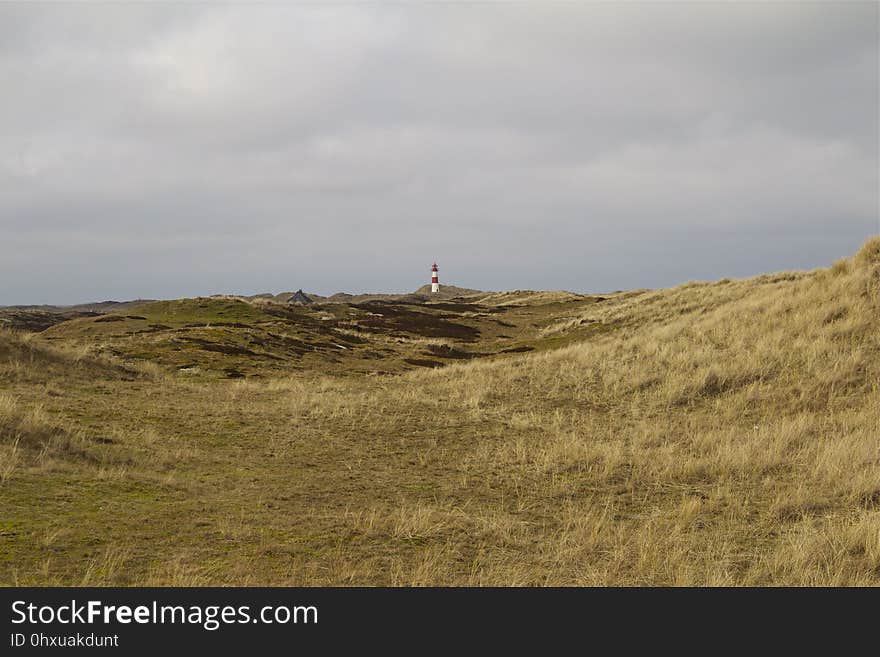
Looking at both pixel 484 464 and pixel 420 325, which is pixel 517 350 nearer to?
pixel 420 325

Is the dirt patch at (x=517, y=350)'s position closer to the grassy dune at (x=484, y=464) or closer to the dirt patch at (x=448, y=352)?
the dirt patch at (x=448, y=352)

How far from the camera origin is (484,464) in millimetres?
13102

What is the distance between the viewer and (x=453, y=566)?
24.3 ft

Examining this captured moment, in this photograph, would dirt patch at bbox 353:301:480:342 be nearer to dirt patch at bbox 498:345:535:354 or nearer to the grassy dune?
dirt patch at bbox 498:345:535:354

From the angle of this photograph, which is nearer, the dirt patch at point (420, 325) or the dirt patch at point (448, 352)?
the dirt patch at point (448, 352)

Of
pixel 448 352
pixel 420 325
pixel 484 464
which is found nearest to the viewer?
pixel 484 464

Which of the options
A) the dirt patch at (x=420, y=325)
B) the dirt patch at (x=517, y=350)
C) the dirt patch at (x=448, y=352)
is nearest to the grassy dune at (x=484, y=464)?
the dirt patch at (x=517, y=350)

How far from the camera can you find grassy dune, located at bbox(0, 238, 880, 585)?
7.40 meters

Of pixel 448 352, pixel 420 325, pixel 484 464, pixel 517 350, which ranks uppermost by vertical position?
pixel 420 325

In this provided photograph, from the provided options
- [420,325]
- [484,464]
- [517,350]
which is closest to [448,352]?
[517,350]

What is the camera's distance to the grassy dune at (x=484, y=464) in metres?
7.40

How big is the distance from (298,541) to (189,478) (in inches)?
162

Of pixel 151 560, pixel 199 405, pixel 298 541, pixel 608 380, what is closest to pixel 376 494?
pixel 298 541

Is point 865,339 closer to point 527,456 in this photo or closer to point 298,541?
point 527,456
